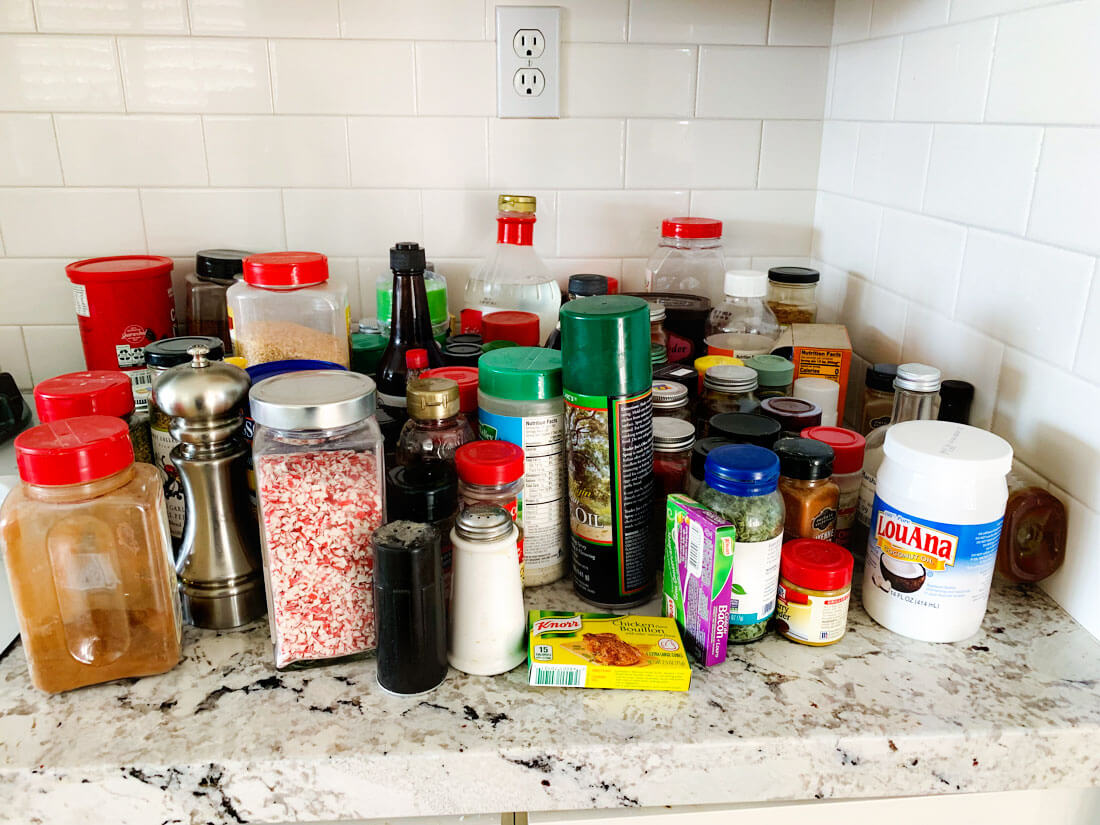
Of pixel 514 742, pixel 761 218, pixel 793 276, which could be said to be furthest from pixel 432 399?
pixel 761 218

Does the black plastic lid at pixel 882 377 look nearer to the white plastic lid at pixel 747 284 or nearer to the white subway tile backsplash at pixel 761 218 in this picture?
the white plastic lid at pixel 747 284

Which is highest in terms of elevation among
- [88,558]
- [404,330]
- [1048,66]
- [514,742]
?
[1048,66]

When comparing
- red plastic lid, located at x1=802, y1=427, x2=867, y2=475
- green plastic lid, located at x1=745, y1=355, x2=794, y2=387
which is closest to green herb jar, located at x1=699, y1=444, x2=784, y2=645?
red plastic lid, located at x1=802, y1=427, x2=867, y2=475

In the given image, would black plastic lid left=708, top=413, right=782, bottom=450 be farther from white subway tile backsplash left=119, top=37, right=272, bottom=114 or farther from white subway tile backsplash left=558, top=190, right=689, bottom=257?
white subway tile backsplash left=119, top=37, right=272, bottom=114

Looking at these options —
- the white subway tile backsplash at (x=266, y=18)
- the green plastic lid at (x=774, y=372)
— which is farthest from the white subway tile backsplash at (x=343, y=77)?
the green plastic lid at (x=774, y=372)

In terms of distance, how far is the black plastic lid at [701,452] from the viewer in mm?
680

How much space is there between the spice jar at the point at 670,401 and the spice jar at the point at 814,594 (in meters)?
0.19

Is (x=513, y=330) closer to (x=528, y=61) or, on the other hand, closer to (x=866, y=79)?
(x=528, y=61)

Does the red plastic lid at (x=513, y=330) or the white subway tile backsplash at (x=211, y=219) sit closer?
the red plastic lid at (x=513, y=330)

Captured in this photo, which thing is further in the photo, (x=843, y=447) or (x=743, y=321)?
(x=743, y=321)

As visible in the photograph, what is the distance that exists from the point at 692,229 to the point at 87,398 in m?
0.76

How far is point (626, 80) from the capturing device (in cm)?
111

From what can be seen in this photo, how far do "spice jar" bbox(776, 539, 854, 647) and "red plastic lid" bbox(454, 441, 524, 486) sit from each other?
0.24 metres

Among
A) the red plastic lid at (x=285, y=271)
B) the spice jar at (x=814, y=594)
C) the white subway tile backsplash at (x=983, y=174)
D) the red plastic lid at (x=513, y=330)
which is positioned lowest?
the spice jar at (x=814, y=594)
